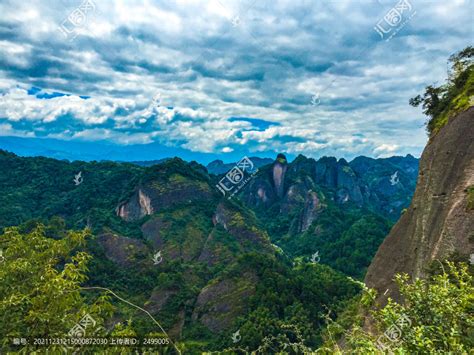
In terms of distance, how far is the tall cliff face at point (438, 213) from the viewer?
66.3 feet

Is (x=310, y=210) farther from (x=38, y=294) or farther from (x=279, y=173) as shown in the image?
(x=38, y=294)

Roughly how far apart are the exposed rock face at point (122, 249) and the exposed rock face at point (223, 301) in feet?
64.8

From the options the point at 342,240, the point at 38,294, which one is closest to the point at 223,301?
the point at 38,294

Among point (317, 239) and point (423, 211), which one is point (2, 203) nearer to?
point (317, 239)

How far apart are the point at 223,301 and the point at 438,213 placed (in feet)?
133

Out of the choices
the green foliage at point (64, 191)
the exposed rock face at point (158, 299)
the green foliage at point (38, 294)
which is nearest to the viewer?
the green foliage at point (38, 294)

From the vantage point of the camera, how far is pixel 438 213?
22.8 m

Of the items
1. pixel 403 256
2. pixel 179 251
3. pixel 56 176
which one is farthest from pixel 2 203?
pixel 403 256

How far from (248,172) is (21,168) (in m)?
113

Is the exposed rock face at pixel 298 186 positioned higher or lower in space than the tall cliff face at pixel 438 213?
lower

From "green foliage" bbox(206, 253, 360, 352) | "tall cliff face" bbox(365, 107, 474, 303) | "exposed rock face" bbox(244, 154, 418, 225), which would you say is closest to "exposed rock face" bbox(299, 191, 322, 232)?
"exposed rock face" bbox(244, 154, 418, 225)

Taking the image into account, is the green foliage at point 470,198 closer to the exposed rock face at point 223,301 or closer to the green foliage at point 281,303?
the green foliage at point 281,303

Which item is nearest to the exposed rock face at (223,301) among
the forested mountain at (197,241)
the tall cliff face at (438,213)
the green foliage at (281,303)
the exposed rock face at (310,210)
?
the forested mountain at (197,241)

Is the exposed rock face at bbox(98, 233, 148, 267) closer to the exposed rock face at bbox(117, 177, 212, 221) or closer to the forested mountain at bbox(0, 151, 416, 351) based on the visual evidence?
the forested mountain at bbox(0, 151, 416, 351)
